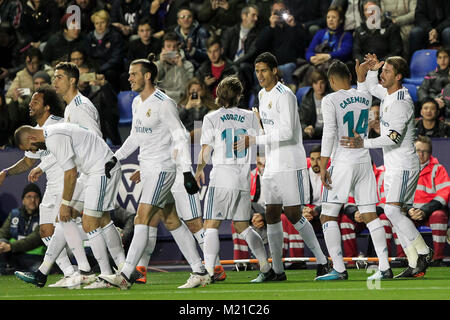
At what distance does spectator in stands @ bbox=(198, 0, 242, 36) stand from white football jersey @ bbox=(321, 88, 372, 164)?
7516 millimetres

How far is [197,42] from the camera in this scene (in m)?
16.9

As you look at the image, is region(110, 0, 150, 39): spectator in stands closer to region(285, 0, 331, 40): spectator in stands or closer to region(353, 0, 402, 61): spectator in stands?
region(285, 0, 331, 40): spectator in stands

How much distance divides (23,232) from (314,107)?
4.78m

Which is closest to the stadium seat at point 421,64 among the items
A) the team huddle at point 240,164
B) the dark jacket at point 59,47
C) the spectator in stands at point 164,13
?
the spectator in stands at point 164,13

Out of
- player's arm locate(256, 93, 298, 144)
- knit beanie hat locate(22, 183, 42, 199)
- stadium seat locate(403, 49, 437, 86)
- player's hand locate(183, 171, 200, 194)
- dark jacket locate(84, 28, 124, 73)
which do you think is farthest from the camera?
dark jacket locate(84, 28, 124, 73)

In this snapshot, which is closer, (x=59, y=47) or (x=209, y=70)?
(x=209, y=70)

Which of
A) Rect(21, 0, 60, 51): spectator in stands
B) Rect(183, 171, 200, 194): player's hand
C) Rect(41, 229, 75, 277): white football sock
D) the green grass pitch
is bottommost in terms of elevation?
the green grass pitch

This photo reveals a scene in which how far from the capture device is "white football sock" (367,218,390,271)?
989cm

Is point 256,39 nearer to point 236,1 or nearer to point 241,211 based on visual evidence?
point 236,1

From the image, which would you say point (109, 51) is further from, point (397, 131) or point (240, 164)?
point (397, 131)

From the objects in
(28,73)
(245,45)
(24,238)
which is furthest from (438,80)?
(28,73)

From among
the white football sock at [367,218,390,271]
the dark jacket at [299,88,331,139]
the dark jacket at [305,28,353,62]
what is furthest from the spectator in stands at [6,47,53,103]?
the white football sock at [367,218,390,271]

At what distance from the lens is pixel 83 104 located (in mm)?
10266

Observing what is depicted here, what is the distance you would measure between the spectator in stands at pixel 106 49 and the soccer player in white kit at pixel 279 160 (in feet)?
24.5
